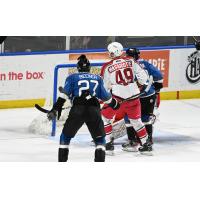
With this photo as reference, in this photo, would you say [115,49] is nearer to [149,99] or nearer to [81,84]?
[149,99]

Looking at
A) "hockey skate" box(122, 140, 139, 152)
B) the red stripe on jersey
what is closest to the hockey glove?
the red stripe on jersey

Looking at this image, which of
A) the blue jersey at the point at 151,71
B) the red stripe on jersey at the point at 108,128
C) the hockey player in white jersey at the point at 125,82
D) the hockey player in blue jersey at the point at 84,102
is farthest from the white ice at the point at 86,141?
the hockey player in blue jersey at the point at 84,102

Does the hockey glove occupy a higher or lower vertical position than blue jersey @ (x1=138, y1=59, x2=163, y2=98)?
lower

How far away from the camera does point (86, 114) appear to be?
11914mm

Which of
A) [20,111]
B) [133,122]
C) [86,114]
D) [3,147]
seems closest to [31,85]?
[20,111]

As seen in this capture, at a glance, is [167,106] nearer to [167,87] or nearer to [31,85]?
[167,87]

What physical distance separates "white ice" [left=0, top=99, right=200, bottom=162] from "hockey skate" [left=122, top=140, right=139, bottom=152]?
3.4 inches

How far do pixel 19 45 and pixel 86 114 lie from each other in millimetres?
6384

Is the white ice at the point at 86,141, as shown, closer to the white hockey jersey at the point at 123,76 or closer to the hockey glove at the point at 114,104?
the white hockey jersey at the point at 123,76

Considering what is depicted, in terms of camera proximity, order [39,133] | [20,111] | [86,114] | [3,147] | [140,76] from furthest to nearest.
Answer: [20,111]
[39,133]
[3,147]
[140,76]
[86,114]

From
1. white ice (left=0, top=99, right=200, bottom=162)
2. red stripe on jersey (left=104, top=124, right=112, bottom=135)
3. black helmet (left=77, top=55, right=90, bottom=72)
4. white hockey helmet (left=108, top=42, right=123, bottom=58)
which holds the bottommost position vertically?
white ice (left=0, top=99, right=200, bottom=162)

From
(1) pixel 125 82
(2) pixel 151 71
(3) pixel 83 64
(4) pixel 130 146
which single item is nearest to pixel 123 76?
(1) pixel 125 82

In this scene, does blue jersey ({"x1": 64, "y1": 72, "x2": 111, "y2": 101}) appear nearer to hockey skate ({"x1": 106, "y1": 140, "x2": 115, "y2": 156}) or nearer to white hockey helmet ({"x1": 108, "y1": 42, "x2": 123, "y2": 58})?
white hockey helmet ({"x1": 108, "y1": 42, "x2": 123, "y2": 58})

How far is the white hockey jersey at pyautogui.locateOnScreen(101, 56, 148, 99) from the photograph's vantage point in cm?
1316
